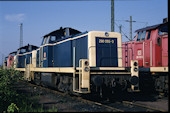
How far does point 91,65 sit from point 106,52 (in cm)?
93

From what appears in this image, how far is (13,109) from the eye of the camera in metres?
8.13

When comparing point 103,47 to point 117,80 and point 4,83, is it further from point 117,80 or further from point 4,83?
point 4,83

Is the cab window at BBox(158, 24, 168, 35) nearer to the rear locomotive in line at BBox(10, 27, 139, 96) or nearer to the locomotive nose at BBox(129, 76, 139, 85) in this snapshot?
the rear locomotive in line at BBox(10, 27, 139, 96)

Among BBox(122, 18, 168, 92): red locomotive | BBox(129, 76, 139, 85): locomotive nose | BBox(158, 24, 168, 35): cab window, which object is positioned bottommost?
BBox(129, 76, 139, 85): locomotive nose

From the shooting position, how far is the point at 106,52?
29.2 ft

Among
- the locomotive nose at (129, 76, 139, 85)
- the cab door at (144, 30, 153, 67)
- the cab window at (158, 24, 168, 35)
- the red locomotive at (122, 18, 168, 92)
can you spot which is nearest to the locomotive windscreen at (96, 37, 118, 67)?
the red locomotive at (122, 18, 168, 92)

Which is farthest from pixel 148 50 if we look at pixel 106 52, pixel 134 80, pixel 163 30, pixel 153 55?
pixel 134 80

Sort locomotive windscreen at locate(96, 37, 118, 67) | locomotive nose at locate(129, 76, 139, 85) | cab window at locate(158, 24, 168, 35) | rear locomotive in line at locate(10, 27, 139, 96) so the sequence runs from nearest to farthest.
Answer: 1. rear locomotive in line at locate(10, 27, 139, 96)
2. locomotive nose at locate(129, 76, 139, 85)
3. locomotive windscreen at locate(96, 37, 118, 67)
4. cab window at locate(158, 24, 168, 35)

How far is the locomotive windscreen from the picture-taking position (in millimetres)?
8758

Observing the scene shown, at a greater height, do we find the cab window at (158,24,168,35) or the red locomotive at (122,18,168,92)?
the cab window at (158,24,168,35)

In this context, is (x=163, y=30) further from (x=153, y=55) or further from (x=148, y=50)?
(x=153, y=55)

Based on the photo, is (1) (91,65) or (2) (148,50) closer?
(1) (91,65)

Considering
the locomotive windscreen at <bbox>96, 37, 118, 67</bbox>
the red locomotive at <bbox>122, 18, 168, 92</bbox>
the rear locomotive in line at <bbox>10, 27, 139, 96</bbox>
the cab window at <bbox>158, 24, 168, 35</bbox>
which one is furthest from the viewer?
the cab window at <bbox>158, 24, 168, 35</bbox>

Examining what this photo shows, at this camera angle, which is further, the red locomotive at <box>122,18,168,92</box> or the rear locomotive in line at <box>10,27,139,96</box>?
the red locomotive at <box>122,18,168,92</box>
